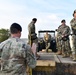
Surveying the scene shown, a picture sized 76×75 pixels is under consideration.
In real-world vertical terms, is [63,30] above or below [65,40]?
above

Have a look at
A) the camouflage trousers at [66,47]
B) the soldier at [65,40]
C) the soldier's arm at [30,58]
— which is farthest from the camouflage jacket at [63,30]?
the soldier's arm at [30,58]

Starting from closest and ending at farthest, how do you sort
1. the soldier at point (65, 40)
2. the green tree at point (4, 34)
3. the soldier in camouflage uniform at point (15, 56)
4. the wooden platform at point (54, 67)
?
1. the soldier in camouflage uniform at point (15, 56)
2. the wooden platform at point (54, 67)
3. the soldier at point (65, 40)
4. the green tree at point (4, 34)

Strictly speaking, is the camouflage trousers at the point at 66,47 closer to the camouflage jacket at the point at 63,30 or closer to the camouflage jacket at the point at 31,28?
the camouflage jacket at the point at 63,30

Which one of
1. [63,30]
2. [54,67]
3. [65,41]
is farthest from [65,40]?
[54,67]

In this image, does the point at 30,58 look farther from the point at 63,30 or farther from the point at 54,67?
the point at 63,30

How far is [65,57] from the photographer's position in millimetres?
11789

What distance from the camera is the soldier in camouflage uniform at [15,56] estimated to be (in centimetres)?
470

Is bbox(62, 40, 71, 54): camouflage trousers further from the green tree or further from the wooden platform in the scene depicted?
the green tree

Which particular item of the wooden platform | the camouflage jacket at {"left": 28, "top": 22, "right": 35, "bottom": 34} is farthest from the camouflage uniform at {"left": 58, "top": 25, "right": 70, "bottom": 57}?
the wooden platform

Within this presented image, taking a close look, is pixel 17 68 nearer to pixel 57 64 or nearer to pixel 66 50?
pixel 57 64

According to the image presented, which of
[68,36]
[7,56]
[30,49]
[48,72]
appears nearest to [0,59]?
[7,56]

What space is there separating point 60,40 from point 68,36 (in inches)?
20.2

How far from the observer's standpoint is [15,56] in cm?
473

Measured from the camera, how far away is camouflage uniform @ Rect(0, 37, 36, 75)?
4.71m
